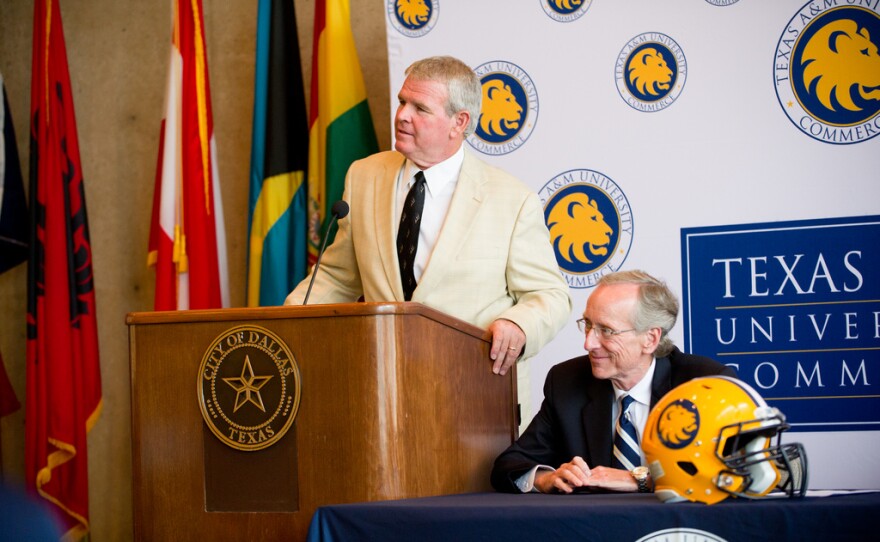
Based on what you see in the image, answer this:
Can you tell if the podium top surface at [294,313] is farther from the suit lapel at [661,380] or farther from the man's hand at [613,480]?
the suit lapel at [661,380]

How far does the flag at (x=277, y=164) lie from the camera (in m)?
4.29

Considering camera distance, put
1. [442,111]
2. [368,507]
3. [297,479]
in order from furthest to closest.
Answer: [442,111], [297,479], [368,507]

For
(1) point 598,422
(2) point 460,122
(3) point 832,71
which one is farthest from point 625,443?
(3) point 832,71

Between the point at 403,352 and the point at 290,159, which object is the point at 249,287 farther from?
the point at 403,352

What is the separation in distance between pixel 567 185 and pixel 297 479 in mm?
1998

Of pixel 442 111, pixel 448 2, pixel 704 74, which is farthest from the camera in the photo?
pixel 448 2

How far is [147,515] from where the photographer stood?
2.30 m

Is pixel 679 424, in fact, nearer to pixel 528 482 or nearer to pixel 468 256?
pixel 528 482

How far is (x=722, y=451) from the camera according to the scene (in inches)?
73.7

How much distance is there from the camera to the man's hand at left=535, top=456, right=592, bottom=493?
7.71 feet

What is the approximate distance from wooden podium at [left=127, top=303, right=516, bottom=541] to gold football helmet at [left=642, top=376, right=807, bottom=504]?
0.56 meters

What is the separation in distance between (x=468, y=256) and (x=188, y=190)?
1966 millimetres

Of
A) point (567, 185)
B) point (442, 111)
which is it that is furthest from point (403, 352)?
point (567, 185)

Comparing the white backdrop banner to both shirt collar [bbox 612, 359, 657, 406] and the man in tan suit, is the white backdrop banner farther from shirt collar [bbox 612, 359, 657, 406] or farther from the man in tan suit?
shirt collar [bbox 612, 359, 657, 406]
